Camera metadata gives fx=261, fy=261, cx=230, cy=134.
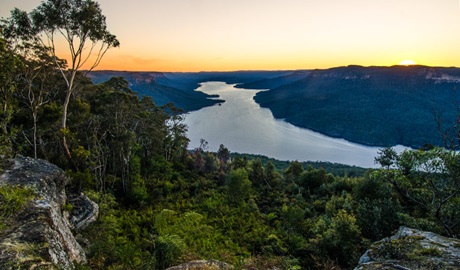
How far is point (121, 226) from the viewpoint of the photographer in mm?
12234

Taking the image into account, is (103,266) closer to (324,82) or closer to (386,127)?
(386,127)

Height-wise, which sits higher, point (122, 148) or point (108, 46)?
point (108, 46)

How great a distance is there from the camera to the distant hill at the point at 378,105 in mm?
88375

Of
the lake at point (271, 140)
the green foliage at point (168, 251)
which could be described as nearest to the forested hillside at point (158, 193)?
the green foliage at point (168, 251)

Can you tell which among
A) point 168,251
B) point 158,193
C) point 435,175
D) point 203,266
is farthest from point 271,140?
point 203,266

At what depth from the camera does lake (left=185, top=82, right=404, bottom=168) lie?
7225cm

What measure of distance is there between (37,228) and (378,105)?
120364mm

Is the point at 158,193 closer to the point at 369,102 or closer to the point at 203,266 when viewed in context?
the point at 203,266

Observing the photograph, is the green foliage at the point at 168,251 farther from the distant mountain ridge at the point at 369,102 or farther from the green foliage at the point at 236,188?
the distant mountain ridge at the point at 369,102

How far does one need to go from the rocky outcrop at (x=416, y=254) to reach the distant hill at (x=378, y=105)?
85.5 m

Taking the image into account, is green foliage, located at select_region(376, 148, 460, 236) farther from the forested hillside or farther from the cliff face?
the cliff face

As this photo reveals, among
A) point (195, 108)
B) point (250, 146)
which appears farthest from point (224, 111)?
point (250, 146)

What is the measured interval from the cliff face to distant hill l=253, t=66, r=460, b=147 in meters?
88.6

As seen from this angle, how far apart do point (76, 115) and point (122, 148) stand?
3.39 metres
